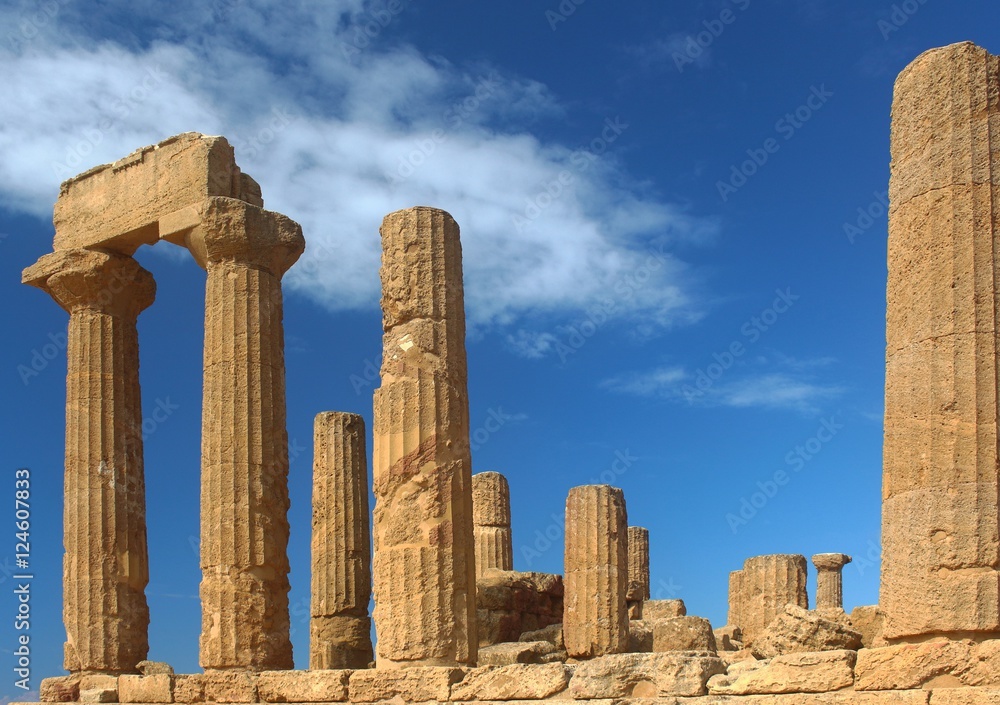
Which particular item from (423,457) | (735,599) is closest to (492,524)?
(735,599)

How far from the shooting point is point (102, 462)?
19.3 metres

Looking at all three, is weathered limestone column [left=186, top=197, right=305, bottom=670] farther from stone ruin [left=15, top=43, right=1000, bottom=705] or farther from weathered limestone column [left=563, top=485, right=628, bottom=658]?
weathered limestone column [left=563, top=485, right=628, bottom=658]

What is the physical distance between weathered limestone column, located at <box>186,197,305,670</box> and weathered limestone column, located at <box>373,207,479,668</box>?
8.99 ft

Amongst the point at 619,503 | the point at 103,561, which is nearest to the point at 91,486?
the point at 103,561

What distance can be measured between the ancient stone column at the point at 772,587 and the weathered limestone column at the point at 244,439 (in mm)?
11161

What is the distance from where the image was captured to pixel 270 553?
1716cm

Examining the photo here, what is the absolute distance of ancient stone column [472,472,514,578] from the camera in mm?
27656

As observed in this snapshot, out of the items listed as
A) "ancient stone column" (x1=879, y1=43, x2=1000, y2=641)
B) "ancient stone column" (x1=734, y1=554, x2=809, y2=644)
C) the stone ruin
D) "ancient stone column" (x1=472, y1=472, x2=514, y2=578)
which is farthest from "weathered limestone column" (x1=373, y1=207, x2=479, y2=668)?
"ancient stone column" (x1=472, y1=472, x2=514, y2=578)

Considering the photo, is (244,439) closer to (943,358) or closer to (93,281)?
(93,281)

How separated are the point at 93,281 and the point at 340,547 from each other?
5.79 meters

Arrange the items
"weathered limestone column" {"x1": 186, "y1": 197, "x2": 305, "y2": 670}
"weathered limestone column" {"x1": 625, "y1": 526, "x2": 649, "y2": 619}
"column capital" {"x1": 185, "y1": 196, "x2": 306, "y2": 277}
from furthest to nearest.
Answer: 1. "weathered limestone column" {"x1": 625, "y1": 526, "x2": 649, "y2": 619}
2. "column capital" {"x1": 185, "y1": 196, "x2": 306, "y2": 277}
3. "weathered limestone column" {"x1": 186, "y1": 197, "x2": 305, "y2": 670}

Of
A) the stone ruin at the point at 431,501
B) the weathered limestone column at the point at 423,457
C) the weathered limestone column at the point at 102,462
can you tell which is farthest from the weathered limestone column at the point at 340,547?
the weathered limestone column at the point at 423,457

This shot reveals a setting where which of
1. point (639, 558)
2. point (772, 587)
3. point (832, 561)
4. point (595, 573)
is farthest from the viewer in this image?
point (832, 561)

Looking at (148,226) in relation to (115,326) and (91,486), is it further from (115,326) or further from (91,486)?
(91,486)
